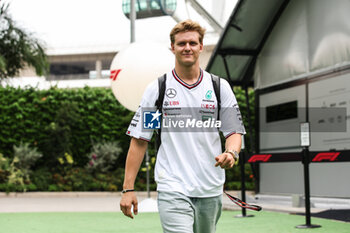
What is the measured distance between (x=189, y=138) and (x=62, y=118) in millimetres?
15316

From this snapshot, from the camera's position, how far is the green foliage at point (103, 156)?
18.0 m

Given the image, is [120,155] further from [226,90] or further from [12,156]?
[226,90]

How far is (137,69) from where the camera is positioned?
32.7 ft

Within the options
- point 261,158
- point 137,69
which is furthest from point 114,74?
point 261,158

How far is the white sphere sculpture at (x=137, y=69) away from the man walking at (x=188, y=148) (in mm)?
6288

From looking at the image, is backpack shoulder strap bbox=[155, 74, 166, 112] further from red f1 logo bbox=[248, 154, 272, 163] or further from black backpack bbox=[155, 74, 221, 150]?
red f1 logo bbox=[248, 154, 272, 163]

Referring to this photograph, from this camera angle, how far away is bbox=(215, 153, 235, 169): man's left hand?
3145 millimetres

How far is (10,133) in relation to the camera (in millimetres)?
18656

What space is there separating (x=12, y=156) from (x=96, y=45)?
141ft

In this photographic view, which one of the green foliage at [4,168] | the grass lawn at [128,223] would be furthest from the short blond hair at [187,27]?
the green foliage at [4,168]

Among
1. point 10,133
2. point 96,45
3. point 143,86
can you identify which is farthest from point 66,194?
point 96,45

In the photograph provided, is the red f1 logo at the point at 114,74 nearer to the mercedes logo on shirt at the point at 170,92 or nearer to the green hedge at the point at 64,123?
the mercedes logo on shirt at the point at 170,92

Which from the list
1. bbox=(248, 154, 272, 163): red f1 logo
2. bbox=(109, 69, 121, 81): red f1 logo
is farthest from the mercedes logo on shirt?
bbox=(109, 69, 121, 81): red f1 logo

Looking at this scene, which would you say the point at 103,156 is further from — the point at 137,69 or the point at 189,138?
the point at 189,138
